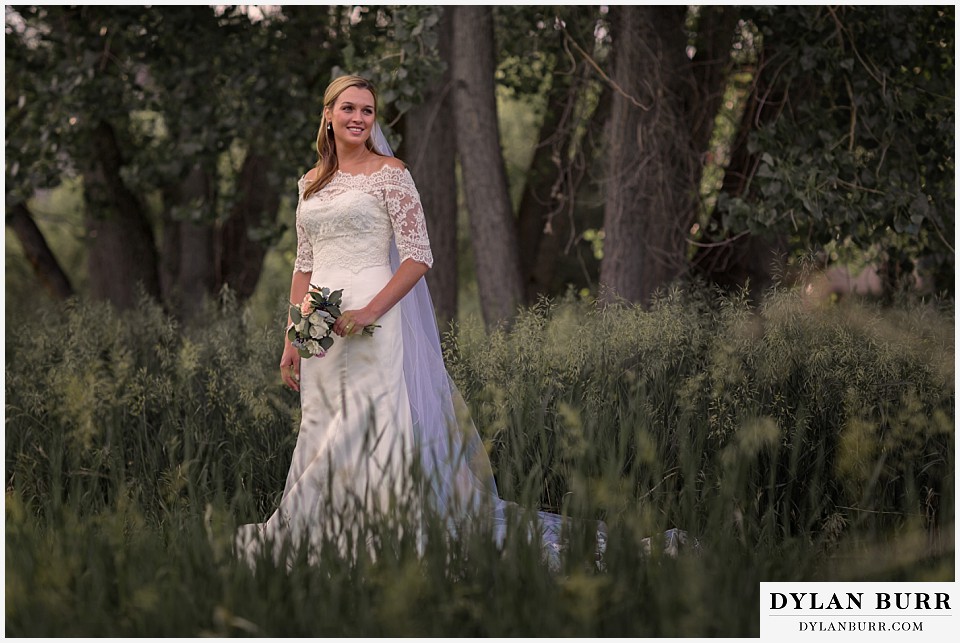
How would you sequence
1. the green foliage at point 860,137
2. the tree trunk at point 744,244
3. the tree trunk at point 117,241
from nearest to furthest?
the green foliage at point 860,137 → the tree trunk at point 744,244 → the tree trunk at point 117,241

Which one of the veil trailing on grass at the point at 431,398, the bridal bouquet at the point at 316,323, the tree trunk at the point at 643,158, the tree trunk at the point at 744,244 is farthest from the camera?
the tree trunk at the point at 744,244

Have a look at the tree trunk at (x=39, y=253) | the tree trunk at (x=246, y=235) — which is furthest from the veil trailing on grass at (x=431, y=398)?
the tree trunk at (x=39, y=253)

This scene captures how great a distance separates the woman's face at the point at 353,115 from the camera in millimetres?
5000

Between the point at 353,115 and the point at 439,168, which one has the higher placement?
the point at 439,168

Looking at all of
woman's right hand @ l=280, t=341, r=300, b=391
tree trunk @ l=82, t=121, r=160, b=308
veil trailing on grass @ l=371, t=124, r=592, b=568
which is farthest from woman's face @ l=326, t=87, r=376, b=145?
tree trunk @ l=82, t=121, r=160, b=308

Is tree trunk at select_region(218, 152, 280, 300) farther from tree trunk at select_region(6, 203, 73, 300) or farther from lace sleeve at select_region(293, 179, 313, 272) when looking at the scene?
lace sleeve at select_region(293, 179, 313, 272)

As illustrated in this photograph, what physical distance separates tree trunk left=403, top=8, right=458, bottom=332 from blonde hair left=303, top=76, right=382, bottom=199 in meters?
3.67

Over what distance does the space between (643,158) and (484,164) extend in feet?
4.30

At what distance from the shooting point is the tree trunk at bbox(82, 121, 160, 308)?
1116 centimetres

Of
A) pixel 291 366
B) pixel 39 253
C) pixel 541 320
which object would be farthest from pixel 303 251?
pixel 39 253

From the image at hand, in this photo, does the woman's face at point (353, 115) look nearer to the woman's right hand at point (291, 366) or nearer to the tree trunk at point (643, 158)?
the woman's right hand at point (291, 366)

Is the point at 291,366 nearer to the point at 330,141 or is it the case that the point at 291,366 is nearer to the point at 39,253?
the point at 330,141

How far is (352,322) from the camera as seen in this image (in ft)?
15.8

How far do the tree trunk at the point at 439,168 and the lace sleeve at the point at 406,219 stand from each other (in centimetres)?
396
